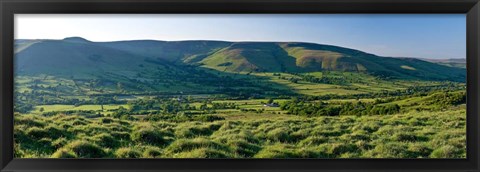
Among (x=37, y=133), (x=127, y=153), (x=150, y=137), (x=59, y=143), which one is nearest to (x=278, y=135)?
(x=150, y=137)

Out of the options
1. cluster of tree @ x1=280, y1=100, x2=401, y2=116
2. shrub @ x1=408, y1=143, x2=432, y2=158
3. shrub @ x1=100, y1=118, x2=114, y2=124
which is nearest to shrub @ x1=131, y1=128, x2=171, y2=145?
shrub @ x1=100, y1=118, x2=114, y2=124

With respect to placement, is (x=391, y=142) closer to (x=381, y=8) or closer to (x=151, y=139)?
(x=381, y=8)

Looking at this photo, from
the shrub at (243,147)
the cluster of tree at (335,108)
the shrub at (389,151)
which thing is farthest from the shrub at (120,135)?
the shrub at (389,151)

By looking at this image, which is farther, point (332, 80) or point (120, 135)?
point (332, 80)

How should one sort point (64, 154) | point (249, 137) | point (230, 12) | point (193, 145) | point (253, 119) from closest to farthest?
point (230, 12) → point (64, 154) → point (193, 145) → point (249, 137) → point (253, 119)

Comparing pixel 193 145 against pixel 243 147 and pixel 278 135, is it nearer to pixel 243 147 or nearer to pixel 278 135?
Result: pixel 243 147

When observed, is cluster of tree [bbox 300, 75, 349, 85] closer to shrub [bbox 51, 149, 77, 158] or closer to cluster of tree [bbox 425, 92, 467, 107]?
cluster of tree [bbox 425, 92, 467, 107]

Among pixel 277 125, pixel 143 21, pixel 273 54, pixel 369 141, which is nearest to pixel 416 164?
pixel 369 141
